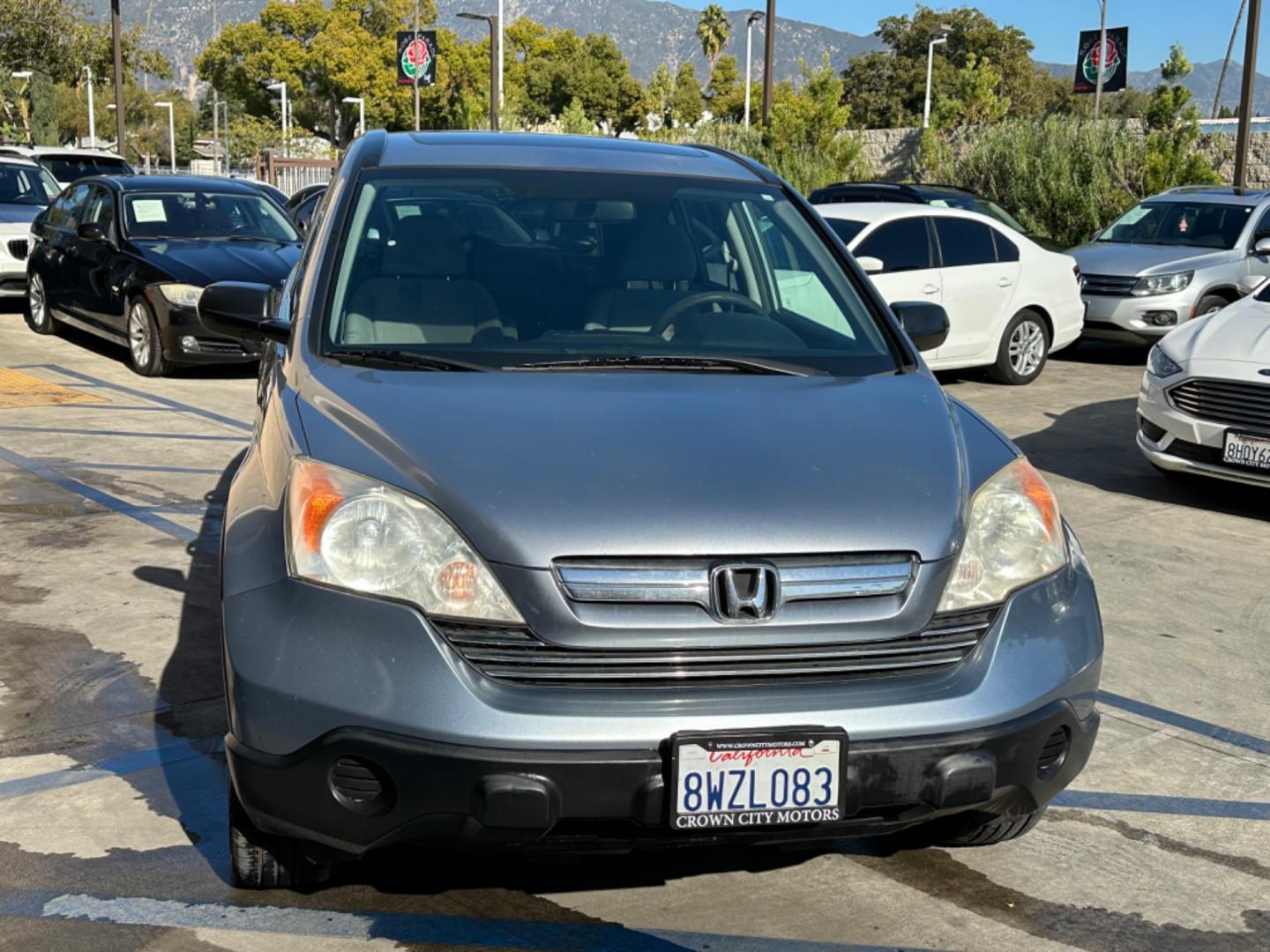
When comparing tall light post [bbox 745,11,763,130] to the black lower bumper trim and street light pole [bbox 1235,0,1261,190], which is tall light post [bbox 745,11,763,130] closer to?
street light pole [bbox 1235,0,1261,190]

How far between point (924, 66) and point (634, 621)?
276 ft

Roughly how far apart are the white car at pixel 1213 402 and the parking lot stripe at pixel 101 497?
16.8 ft

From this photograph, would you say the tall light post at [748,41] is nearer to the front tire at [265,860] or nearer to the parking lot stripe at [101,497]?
the parking lot stripe at [101,497]

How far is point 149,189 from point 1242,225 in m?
10.2

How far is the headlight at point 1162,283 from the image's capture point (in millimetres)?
14281

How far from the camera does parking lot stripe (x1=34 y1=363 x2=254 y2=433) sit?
1028 centimetres

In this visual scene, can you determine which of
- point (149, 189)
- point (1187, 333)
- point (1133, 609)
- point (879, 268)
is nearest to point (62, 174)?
point (149, 189)

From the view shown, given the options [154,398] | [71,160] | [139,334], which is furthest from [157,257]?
[71,160]

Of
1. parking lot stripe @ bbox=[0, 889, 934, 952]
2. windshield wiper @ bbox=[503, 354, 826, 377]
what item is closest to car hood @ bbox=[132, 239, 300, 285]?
windshield wiper @ bbox=[503, 354, 826, 377]

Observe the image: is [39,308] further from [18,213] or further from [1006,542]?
[1006,542]

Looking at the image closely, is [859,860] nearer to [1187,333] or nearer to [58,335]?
[1187,333]

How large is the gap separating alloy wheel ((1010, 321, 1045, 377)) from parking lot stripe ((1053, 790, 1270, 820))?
29.9 feet

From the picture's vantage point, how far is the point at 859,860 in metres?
3.81

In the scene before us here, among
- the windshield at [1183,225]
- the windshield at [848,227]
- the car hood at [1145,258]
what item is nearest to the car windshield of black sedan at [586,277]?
the windshield at [848,227]
